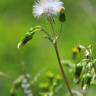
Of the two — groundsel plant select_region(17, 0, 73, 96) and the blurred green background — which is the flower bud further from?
the blurred green background

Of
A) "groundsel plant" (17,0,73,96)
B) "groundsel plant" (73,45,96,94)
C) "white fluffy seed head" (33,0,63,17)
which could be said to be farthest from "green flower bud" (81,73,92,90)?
"white fluffy seed head" (33,0,63,17)

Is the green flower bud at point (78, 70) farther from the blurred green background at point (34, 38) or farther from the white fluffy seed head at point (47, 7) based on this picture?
the blurred green background at point (34, 38)

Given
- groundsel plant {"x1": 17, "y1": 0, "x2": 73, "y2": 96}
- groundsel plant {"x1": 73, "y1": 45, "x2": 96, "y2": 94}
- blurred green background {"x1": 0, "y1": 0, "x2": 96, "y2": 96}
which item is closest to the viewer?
groundsel plant {"x1": 73, "y1": 45, "x2": 96, "y2": 94}

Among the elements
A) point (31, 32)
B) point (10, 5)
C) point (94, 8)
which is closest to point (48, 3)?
point (31, 32)

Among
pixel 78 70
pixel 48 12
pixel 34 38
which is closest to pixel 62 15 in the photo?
pixel 48 12

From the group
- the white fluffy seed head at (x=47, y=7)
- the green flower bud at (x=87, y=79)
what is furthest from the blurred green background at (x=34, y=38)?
the green flower bud at (x=87, y=79)
